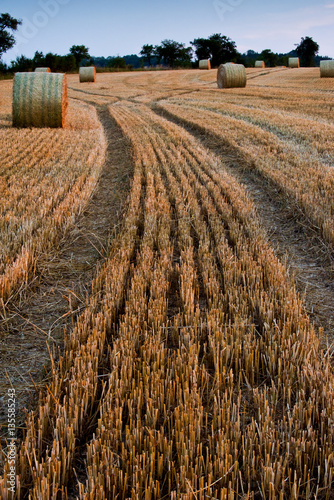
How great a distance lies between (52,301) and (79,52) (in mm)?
66502

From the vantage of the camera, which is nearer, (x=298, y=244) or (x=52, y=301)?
(x=52, y=301)

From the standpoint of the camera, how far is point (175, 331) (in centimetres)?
277

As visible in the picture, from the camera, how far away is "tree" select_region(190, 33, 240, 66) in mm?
77119

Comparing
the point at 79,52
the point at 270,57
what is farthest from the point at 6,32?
the point at 270,57

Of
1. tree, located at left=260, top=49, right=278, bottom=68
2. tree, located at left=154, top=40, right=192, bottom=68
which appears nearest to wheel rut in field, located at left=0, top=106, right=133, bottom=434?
tree, located at left=154, top=40, right=192, bottom=68

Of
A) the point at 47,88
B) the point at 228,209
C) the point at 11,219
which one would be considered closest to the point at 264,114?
the point at 47,88

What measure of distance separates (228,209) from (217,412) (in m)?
3.56

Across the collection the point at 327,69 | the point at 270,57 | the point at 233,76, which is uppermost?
the point at 270,57

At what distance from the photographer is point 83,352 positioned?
2391 millimetres

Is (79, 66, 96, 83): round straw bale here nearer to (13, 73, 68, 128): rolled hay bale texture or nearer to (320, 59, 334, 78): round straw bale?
(320, 59, 334, 78): round straw bale

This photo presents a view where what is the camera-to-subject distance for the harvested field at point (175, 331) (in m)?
1.75

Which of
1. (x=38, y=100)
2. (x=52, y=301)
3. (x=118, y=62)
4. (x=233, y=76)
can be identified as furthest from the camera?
(x=118, y=62)

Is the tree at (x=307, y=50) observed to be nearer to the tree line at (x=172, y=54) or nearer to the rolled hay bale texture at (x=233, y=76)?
the tree line at (x=172, y=54)

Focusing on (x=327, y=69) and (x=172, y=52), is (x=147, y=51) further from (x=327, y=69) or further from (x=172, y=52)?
(x=327, y=69)
